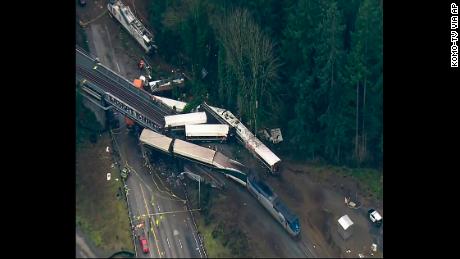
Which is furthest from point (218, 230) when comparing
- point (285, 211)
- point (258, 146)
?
point (258, 146)

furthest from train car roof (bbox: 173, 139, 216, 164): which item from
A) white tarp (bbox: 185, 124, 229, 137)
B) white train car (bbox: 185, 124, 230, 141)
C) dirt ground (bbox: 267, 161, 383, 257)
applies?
dirt ground (bbox: 267, 161, 383, 257)

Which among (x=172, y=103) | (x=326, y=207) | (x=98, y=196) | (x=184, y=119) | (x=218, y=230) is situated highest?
(x=172, y=103)

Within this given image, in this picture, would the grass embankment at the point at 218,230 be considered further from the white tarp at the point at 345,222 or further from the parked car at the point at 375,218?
the parked car at the point at 375,218

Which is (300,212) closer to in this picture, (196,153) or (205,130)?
(196,153)

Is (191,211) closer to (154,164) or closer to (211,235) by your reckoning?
(211,235)

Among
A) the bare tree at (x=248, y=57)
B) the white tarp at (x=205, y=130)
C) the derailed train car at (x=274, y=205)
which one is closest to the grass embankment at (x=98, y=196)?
the white tarp at (x=205, y=130)
